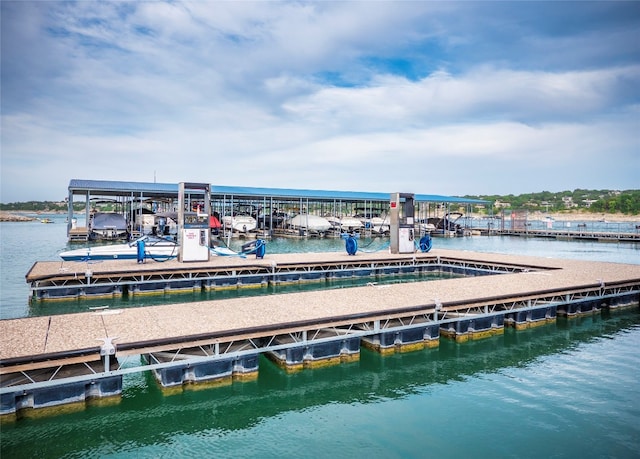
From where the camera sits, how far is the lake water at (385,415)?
21.0 ft

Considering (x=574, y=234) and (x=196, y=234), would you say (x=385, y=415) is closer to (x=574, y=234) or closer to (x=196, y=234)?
(x=196, y=234)

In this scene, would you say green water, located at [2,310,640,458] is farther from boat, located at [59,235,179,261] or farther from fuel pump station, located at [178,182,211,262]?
boat, located at [59,235,179,261]

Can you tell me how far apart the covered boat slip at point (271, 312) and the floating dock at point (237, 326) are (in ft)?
0.08

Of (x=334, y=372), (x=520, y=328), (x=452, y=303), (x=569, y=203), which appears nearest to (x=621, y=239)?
(x=520, y=328)

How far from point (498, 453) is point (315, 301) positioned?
5.64 m

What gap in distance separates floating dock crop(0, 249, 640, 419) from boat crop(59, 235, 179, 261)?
1335 mm

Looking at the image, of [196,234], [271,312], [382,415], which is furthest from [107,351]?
[196,234]

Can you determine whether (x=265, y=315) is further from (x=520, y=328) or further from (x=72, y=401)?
(x=520, y=328)

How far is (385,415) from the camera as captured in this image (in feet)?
24.8

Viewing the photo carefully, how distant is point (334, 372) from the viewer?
9.30m

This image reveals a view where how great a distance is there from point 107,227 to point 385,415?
1557 inches

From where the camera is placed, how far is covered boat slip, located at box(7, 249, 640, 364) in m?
7.55

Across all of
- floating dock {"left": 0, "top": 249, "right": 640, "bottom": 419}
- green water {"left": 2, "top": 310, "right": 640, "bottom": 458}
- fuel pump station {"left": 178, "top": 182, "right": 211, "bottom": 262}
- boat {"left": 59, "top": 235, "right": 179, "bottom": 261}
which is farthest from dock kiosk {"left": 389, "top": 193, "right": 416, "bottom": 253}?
green water {"left": 2, "top": 310, "right": 640, "bottom": 458}

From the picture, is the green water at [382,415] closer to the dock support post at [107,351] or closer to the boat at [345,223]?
the dock support post at [107,351]
